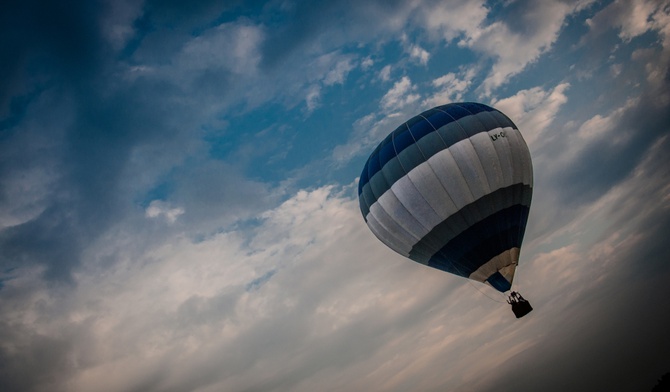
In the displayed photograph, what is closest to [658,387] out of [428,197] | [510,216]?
[510,216]

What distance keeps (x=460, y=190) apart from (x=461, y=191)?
83mm

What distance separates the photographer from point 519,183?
21.7 m

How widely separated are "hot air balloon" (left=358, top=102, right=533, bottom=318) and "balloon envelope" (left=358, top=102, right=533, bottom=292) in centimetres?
5

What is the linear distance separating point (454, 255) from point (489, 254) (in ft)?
6.20

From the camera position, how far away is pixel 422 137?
21.4 m

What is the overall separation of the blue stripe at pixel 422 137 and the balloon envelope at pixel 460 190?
0.18 ft

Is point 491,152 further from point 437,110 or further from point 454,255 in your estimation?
point 454,255

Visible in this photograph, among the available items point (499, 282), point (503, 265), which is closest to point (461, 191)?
point (503, 265)

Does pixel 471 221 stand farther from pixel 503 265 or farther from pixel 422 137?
pixel 422 137

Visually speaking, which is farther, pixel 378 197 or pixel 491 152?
pixel 378 197

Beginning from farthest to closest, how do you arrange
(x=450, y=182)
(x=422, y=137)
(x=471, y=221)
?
(x=422, y=137) → (x=471, y=221) → (x=450, y=182)

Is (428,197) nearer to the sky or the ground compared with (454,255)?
nearer to the sky

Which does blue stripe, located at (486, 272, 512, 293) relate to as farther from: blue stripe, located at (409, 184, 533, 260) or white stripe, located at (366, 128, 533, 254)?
white stripe, located at (366, 128, 533, 254)

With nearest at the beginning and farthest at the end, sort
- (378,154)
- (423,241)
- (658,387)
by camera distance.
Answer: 1. (423,241)
2. (378,154)
3. (658,387)
